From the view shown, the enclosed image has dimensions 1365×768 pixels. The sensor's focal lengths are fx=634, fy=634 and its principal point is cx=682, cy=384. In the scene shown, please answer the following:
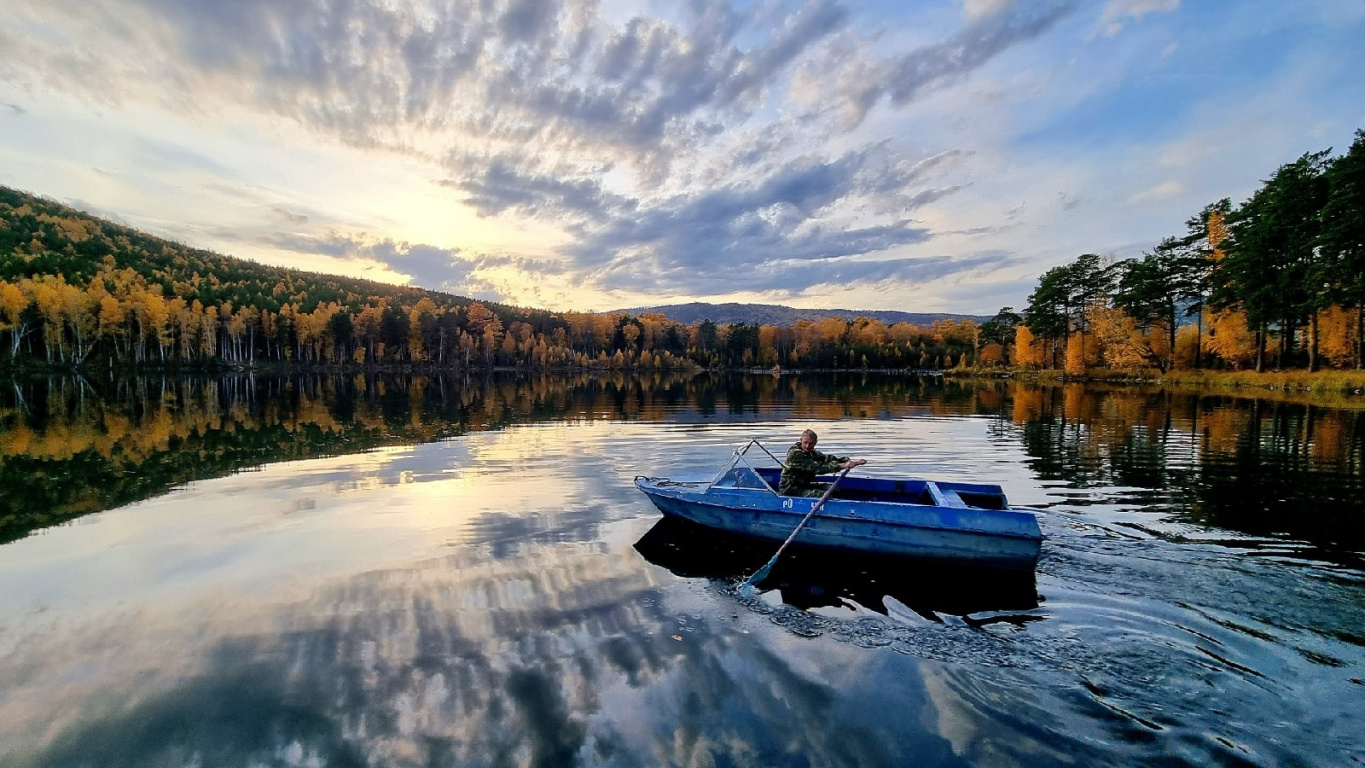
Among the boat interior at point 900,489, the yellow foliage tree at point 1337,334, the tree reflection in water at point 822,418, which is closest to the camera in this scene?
the boat interior at point 900,489

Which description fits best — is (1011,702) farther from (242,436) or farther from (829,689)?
(242,436)

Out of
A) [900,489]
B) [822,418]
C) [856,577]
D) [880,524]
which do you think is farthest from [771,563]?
[822,418]

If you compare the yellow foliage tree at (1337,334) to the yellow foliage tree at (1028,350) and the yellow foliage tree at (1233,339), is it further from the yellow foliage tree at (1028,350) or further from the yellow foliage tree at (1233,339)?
the yellow foliage tree at (1028,350)

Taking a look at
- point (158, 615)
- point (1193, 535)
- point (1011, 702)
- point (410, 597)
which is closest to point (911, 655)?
point (1011, 702)

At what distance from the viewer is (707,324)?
19988 centimetres

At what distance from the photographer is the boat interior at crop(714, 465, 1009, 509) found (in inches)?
517

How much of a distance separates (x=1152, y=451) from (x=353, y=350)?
144 m

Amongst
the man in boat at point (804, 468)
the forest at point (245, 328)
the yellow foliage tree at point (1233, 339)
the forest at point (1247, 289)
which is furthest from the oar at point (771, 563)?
the forest at point (245, 328)

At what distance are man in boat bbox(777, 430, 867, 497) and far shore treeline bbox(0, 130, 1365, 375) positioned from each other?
53.0 m

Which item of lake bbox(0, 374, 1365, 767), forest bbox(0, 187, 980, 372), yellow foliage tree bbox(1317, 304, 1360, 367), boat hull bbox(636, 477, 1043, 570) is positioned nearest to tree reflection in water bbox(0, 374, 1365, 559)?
lake bbox(0, 374, 1365, 767)

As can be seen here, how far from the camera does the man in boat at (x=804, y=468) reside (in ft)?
44.5

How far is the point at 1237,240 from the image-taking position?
5859 centimetres

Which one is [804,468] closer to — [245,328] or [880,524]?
[880,524]

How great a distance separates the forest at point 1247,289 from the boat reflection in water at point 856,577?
53.2 metres
